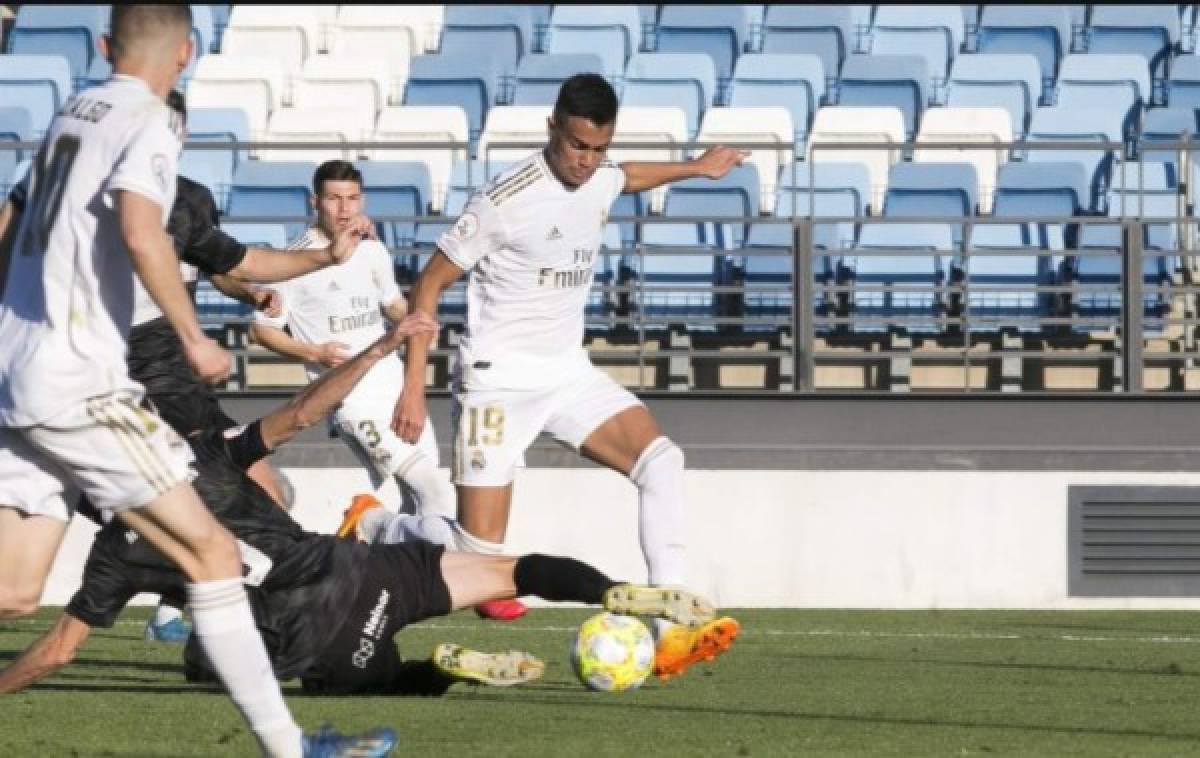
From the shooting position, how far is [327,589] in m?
7.89

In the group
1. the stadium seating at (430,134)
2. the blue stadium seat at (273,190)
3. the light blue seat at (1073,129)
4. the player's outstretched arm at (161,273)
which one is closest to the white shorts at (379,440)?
the blue stadium seat at (273,190)

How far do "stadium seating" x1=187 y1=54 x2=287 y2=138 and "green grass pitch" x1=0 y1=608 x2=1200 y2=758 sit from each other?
7945 mm

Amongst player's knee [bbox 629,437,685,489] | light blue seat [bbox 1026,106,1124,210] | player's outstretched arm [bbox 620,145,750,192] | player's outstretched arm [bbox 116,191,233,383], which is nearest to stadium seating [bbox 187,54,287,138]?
light blue seat [bbox 1026,106,1124,210]

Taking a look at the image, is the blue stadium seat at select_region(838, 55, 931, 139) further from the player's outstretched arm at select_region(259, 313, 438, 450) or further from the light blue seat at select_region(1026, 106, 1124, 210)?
the player's outstretched arm at select_region(259, 313, 438, 450)

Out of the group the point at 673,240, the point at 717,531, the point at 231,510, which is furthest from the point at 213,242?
the point at 673,240

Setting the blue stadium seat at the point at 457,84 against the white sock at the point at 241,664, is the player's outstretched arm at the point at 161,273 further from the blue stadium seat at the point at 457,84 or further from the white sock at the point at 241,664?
the blue stadium seat at the point at 457,84

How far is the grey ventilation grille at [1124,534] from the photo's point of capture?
13781 millimetres

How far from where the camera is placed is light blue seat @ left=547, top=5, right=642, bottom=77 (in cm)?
2006

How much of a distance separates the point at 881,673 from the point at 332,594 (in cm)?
272

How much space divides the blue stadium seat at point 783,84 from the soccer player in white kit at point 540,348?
29.3ft

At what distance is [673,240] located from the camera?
16516mm

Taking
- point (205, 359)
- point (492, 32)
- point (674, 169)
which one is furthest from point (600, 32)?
point (205, 359)

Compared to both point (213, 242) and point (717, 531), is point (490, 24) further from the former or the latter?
point (213, 242)

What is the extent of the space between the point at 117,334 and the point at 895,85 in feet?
43.8
